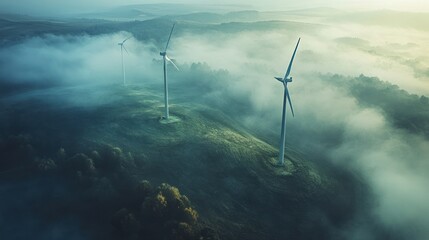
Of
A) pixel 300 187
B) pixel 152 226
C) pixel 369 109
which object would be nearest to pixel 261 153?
pixel 300 187

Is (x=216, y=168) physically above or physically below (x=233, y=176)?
above

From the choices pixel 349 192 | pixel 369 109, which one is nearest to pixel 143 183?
pixel 349 192

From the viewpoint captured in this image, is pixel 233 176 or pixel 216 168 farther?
pixel 216 168

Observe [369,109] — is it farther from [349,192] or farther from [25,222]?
[25,222]

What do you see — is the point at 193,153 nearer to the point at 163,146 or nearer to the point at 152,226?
the point at 163,146

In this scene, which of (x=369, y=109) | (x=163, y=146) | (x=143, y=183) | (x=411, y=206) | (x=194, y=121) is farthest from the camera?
(x=369, y=109)

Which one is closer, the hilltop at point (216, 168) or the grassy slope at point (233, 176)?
the grassy slope at point (233, 176)

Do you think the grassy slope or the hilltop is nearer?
the grassy slope

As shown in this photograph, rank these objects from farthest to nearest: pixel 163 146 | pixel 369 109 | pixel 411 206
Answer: pixel 369 109 < pixel 163 146 < pixel 411 206

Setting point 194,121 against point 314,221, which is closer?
point 314,221

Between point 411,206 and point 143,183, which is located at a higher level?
point 143,183
